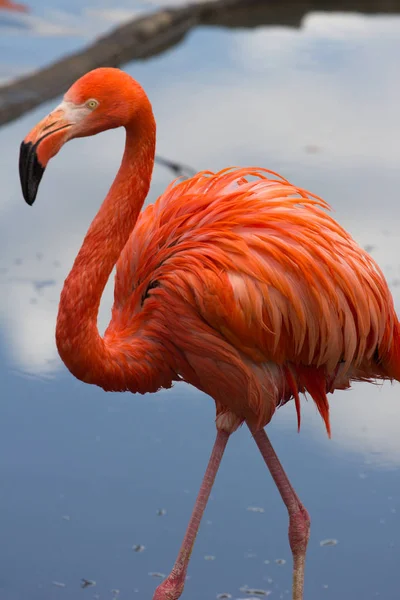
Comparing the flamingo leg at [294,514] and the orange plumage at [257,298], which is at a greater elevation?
the orange plumage at [257,298]

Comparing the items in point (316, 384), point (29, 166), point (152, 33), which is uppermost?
point (29, 166)

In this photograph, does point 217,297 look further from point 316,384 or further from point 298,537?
point 298,537

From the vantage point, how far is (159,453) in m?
4.21

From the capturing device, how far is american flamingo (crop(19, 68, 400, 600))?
297 cm

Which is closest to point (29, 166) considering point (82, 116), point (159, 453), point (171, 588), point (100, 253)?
point (82, 116)

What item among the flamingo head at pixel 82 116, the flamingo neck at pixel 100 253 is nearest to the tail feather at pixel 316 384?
the flamingo neck at pixel 100 253

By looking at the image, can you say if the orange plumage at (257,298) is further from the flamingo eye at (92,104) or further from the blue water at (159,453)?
the blue water at (159,453)

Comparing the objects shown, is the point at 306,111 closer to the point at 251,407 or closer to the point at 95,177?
the point at 95,177

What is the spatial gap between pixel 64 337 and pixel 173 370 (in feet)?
1.27

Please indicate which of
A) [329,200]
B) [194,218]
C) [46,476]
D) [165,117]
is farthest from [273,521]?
[165,117]

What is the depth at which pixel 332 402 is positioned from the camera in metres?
4.63

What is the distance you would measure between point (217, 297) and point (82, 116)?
0.58 m

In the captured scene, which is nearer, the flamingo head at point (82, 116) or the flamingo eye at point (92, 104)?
the flamingo head at point (82, 116)

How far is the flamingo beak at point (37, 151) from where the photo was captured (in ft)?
8.89
